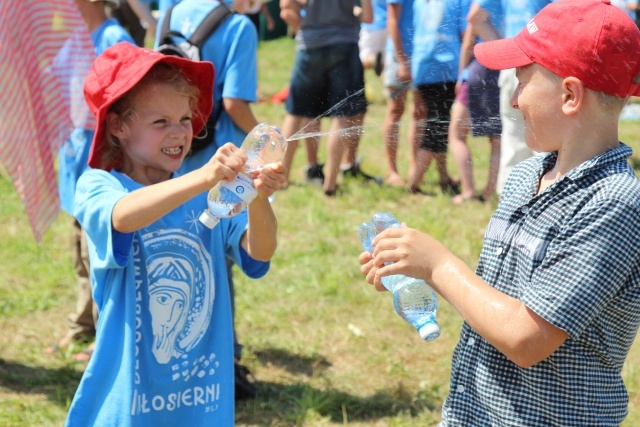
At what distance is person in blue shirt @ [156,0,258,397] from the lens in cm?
394

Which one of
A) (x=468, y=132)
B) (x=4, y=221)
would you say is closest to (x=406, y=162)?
(x=4, y=221)

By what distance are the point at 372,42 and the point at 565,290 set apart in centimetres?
789

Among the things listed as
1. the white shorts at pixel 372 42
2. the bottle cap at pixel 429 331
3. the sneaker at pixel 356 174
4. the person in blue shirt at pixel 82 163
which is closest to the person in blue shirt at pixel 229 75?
the person in blue shirt at pixel 82 163

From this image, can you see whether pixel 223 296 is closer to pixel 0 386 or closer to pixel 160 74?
pixel 160 74

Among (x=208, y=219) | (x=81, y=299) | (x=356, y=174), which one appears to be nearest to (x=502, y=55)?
(x=208, y=219)

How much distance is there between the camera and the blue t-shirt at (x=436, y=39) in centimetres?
253

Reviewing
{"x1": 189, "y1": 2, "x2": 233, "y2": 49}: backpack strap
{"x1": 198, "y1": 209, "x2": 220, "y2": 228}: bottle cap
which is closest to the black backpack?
{"x1": 189, "y1": 2, "x2": 233, "y2": 49}: backpack strap

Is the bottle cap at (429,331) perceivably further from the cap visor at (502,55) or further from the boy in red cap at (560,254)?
the cap visor at (502,55)

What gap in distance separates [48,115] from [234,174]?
213 cm

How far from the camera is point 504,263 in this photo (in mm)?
1991

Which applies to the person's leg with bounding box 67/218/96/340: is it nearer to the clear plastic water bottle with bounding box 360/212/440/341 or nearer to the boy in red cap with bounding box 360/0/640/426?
the clear plastic water bottle with bounding box 360/212/440/341

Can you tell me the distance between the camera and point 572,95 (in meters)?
1.85

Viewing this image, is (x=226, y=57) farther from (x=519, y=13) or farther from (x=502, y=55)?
(x=502, y=55)

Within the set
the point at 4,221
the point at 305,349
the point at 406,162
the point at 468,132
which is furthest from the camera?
the point at 406,162
